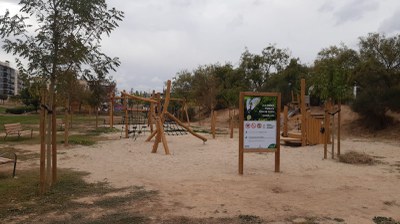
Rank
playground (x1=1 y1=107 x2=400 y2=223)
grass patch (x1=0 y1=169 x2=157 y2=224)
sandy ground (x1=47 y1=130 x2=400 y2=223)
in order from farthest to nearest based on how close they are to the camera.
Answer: sandy ground (x1=47 y1=130 x2=400 y2=223) → playground (x1=1 y1=107 x2=400 y2=223) → grass patch (x1=0 y1=169 x2=157 y2=224)

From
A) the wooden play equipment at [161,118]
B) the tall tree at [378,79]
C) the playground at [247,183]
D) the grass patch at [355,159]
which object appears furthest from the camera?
the tall tree at [378,79]

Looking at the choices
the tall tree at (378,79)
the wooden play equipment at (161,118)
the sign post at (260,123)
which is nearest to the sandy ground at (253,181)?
the wooden play equipment at (161,118)

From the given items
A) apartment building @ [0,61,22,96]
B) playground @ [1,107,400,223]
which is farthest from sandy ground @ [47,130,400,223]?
apartment building @ [0,61,22,96]

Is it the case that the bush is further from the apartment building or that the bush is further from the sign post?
the apartment building

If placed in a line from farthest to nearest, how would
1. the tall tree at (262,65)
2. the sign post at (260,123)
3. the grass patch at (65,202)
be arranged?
the tall tree at (262,65), the sign post at (260,123), the grass patch at (65,202)

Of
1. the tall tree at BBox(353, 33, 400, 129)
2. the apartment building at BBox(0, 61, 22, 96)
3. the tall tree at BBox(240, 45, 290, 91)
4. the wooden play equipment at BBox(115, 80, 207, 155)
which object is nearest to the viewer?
the wooden play equipment at BBox(115, 80, 207, 155)

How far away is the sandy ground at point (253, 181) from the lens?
6.16m

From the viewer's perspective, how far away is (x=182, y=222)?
539 centimetres

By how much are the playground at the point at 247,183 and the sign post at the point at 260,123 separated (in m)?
0.69

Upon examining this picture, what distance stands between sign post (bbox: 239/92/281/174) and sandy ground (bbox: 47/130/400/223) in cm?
70

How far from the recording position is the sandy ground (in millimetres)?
6160

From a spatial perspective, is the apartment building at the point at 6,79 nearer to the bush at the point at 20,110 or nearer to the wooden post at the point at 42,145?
the bush at the point at 20,110

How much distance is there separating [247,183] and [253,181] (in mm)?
294

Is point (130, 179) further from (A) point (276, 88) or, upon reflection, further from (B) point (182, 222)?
(A) point (276, 88)
